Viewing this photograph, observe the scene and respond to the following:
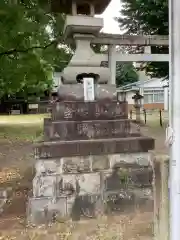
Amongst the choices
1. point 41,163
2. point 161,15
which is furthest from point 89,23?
point 161,15

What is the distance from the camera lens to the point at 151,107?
29.7 metres

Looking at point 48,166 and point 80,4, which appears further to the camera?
point 80,4

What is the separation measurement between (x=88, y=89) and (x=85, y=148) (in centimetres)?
86

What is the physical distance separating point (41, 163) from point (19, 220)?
2.45ft

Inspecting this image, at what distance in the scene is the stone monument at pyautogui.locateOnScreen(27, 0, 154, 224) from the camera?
3.83 meters

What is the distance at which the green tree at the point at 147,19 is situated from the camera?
27.5 feet

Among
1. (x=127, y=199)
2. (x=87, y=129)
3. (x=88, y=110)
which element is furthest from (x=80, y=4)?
(x=127, y=199)

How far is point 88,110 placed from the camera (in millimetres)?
4184

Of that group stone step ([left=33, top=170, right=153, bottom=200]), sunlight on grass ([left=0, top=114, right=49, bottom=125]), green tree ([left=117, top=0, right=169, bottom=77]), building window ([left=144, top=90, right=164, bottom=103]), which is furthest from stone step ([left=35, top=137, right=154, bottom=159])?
building window ([left=144, top=90, right=164, bottom=103])

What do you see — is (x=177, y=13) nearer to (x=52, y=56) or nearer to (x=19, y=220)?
(x=19, y=220)

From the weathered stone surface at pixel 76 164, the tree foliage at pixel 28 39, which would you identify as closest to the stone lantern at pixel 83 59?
the weathered stone surface at pixel 76 164

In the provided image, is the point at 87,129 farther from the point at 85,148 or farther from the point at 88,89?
the point at 88,89

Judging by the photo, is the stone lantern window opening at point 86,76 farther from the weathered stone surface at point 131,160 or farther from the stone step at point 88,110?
the weathered stone surface at point 131,160

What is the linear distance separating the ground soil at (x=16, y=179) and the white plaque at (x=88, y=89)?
1.63m
